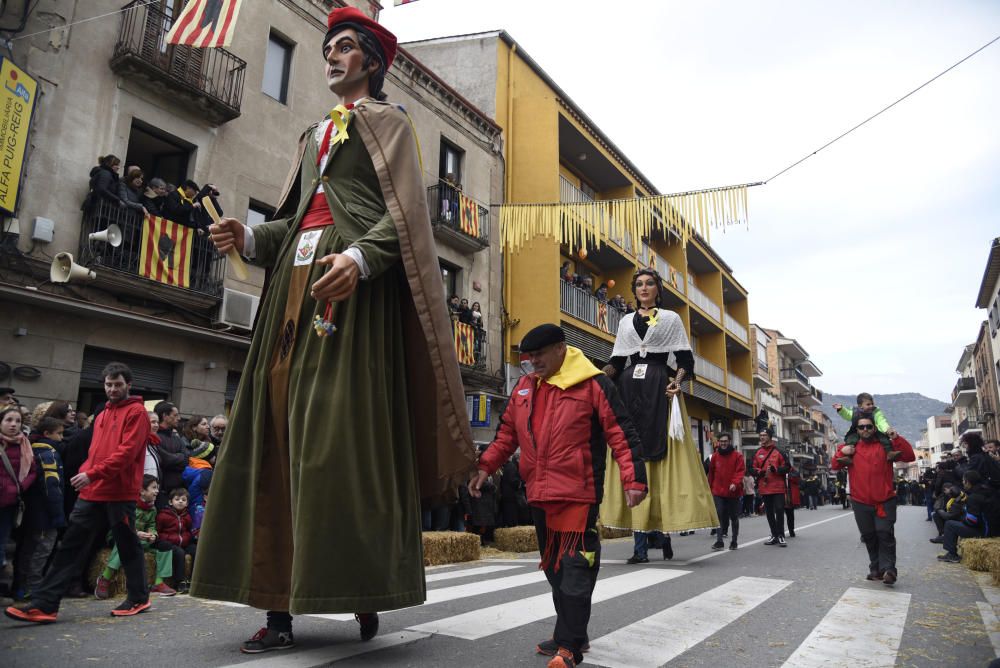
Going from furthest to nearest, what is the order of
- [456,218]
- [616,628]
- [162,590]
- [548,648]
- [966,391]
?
[966,391] < [456,218] < [162,590] < [616,628] < [548,648]

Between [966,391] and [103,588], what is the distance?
81.0 metres

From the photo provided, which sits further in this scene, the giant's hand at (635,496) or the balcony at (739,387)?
the balcony at (739,387)

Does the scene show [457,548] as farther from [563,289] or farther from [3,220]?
[563,289]

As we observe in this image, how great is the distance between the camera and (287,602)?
305 centimetres

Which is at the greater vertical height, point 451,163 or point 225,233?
point 451,163

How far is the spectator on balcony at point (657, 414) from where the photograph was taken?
6.95 meters

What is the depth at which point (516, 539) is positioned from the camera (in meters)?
10.4

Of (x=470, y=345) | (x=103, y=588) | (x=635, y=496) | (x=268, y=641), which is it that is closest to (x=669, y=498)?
(x=635, y=496)

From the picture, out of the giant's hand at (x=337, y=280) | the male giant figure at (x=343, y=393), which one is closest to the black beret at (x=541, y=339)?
the male giant figure at (x=343, y=393)

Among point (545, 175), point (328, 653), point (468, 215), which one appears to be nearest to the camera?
point (328, 653)

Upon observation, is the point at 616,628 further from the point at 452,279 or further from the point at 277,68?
the point at 452,279

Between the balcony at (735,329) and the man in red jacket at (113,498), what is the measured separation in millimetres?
35839

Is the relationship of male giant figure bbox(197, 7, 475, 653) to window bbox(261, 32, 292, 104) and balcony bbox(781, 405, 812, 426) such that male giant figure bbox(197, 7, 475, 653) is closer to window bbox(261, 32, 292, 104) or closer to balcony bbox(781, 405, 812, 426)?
window bbox(261, 32, 292, 104)

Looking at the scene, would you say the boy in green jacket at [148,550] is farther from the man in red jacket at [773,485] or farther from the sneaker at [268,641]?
the man in red jacket at [773,485]
